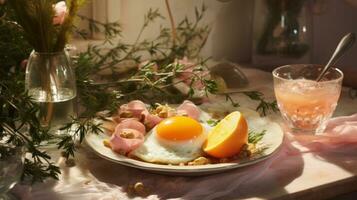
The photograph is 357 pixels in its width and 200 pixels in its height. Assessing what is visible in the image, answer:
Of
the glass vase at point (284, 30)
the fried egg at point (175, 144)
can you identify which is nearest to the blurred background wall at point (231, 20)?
the glass vase at point (284, 30)

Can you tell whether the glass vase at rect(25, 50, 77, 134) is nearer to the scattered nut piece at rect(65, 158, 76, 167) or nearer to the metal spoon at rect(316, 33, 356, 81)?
the scattered nut piece at rect(65, 158, 76, 167)

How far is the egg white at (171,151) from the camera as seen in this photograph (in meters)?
0.91

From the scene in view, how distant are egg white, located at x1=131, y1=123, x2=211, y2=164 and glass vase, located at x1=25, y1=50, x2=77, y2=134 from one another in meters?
0.15

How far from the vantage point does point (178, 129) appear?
927 mm

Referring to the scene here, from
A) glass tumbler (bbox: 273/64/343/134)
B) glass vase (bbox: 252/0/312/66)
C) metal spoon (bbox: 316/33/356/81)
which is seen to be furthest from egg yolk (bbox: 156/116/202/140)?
glass vase (bbox: 252/0/312/66)

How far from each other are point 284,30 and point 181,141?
70 centimetres

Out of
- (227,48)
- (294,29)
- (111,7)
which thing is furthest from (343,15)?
(111,7)

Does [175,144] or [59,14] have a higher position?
[59,14]

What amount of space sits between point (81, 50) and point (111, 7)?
12 centimetres

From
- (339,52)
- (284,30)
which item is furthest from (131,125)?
(284,30)

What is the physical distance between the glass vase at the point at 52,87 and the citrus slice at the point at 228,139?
9.3 inches

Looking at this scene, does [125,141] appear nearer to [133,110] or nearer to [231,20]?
[133,110]

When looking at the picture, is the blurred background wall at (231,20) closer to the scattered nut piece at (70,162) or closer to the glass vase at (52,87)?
the glass vase at (52,87)

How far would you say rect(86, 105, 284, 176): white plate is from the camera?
87 cm
